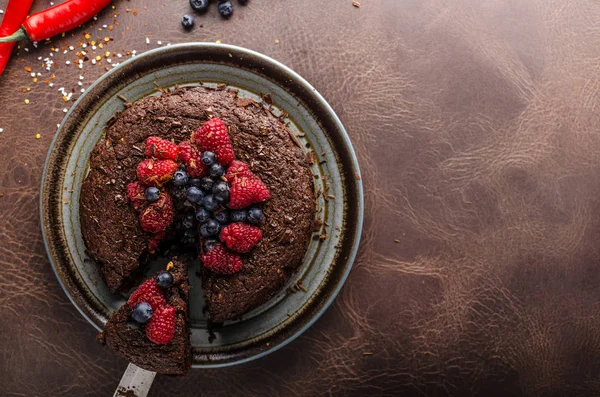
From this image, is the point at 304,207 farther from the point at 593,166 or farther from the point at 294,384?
the point at 593,166

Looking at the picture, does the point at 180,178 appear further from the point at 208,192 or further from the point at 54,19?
the point at 54,19

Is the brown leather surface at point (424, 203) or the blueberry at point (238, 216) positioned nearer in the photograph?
the blueberry at point (238, 216)

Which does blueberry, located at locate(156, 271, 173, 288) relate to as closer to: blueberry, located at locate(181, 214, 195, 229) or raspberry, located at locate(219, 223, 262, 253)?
blueberry, located at locate(181, 214, 195, 229)

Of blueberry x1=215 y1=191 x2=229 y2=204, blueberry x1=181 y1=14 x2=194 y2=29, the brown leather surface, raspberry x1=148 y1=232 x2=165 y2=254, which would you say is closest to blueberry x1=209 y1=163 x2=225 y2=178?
blueberry x1=215 y1=191 x2=229 y2=204

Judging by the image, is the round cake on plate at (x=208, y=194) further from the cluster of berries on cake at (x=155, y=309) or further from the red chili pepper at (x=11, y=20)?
the red chili pepper at (x=11, y=20)

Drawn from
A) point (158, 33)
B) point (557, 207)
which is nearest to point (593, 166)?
point (557, 207)

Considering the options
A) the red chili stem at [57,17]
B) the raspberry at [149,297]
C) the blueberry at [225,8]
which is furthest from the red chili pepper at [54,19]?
the raspberry at [149,297]

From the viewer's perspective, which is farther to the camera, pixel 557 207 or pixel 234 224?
pixel 557 207

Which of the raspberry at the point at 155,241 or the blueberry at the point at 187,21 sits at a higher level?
the blueberry at the point at 187,21
